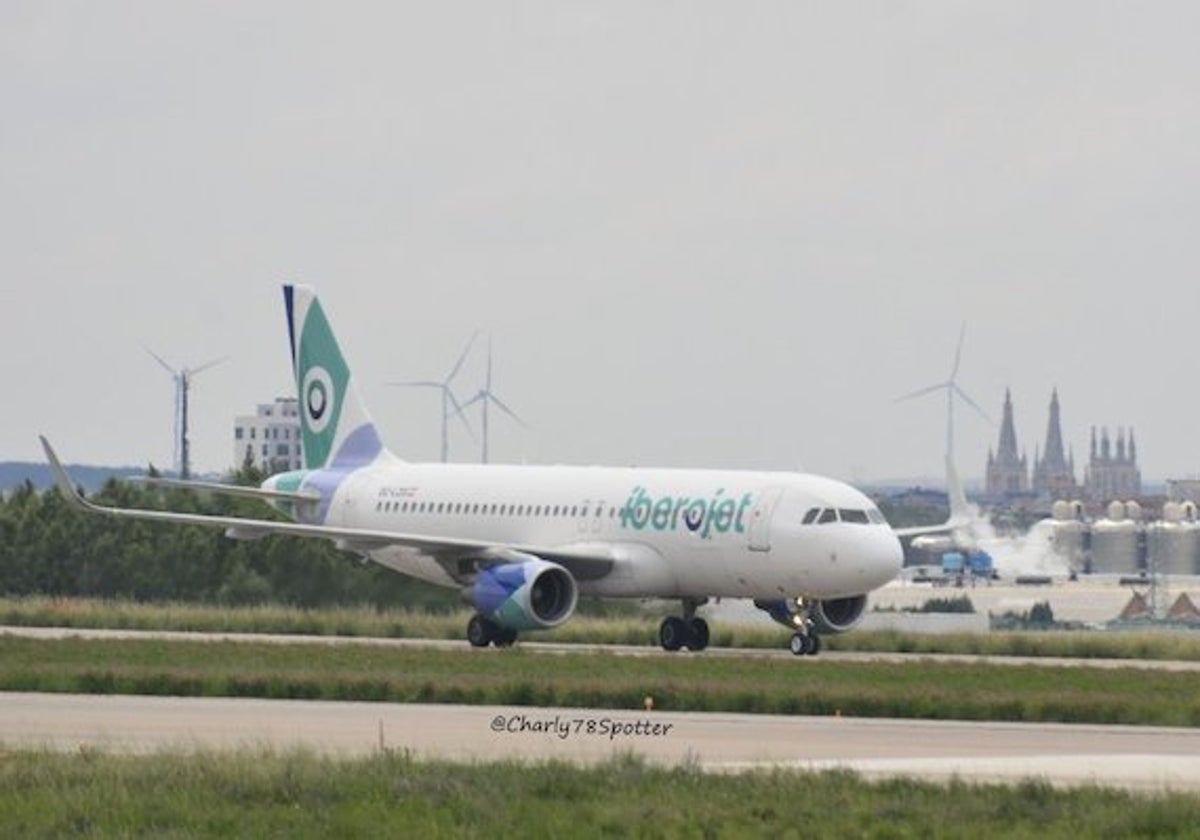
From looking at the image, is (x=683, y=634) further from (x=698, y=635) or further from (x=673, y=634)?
(x=698, y=635)

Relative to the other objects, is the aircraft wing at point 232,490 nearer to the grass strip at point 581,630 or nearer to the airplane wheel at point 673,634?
the grass strip at point 581,630

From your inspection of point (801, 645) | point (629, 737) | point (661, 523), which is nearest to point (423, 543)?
point (661, 523)

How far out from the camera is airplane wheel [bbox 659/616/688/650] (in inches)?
2345

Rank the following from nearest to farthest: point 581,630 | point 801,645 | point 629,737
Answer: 1. point 629,737
2. point 801,645
3. point 581,630

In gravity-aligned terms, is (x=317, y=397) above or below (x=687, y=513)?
above

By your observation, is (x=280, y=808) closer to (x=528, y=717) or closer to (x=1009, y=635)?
(x=528, y=717)

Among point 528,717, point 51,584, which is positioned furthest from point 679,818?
point 51,584

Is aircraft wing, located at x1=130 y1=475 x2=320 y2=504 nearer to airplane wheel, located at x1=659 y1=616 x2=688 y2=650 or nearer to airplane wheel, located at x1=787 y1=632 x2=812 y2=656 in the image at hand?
airplane wheel, located at x1=659 y1=616 x2=688 y2=650

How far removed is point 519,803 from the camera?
25.4m

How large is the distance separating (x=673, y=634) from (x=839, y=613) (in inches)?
127

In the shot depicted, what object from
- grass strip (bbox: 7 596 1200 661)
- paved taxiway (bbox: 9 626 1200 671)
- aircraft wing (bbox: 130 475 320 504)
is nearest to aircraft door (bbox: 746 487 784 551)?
paved taxiway (bbox: 9 626 1200 671)

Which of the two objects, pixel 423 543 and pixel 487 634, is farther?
pixel 423 543

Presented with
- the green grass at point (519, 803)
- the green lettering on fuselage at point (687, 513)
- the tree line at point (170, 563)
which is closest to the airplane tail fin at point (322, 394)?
the tree line at point (170, 563)

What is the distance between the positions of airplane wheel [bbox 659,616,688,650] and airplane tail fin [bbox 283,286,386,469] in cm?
1162
